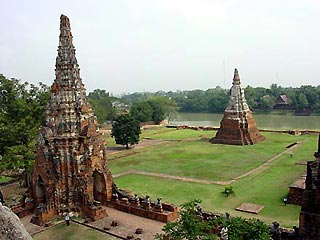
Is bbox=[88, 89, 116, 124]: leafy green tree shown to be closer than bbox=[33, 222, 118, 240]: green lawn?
No

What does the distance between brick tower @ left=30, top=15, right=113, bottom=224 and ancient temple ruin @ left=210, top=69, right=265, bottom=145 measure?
22746 mm

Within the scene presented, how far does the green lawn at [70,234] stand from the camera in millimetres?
14008

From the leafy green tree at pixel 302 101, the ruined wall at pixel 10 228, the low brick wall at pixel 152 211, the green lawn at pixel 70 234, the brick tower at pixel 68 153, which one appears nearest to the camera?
the ruined wall at pixel 10 228

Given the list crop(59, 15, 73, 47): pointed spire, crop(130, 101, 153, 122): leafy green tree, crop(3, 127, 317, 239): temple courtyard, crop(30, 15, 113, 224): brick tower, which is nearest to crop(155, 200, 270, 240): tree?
crop(3, 127, 317, 239): temple courtyard

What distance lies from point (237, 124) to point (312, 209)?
27469mm

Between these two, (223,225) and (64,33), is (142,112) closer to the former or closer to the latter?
(64,33)

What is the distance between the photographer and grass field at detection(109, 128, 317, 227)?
61.3 ft

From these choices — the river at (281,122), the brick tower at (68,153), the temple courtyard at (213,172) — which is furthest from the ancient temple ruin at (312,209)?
the river at (281,122)

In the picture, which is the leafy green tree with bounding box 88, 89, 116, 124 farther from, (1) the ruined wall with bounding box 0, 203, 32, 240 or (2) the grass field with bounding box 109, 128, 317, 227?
(1) the ruined wall with bounding box 0, 203, 32, 240

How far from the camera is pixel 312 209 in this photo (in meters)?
10.7

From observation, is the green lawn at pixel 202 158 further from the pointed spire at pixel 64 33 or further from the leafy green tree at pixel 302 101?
the leafy green tree at pixel 302 101

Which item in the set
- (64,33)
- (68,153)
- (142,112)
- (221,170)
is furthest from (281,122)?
(68,153)

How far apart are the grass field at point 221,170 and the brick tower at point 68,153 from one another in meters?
4.73

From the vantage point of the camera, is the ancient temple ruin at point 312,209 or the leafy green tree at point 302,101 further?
the leafy green tree at point 302,101
